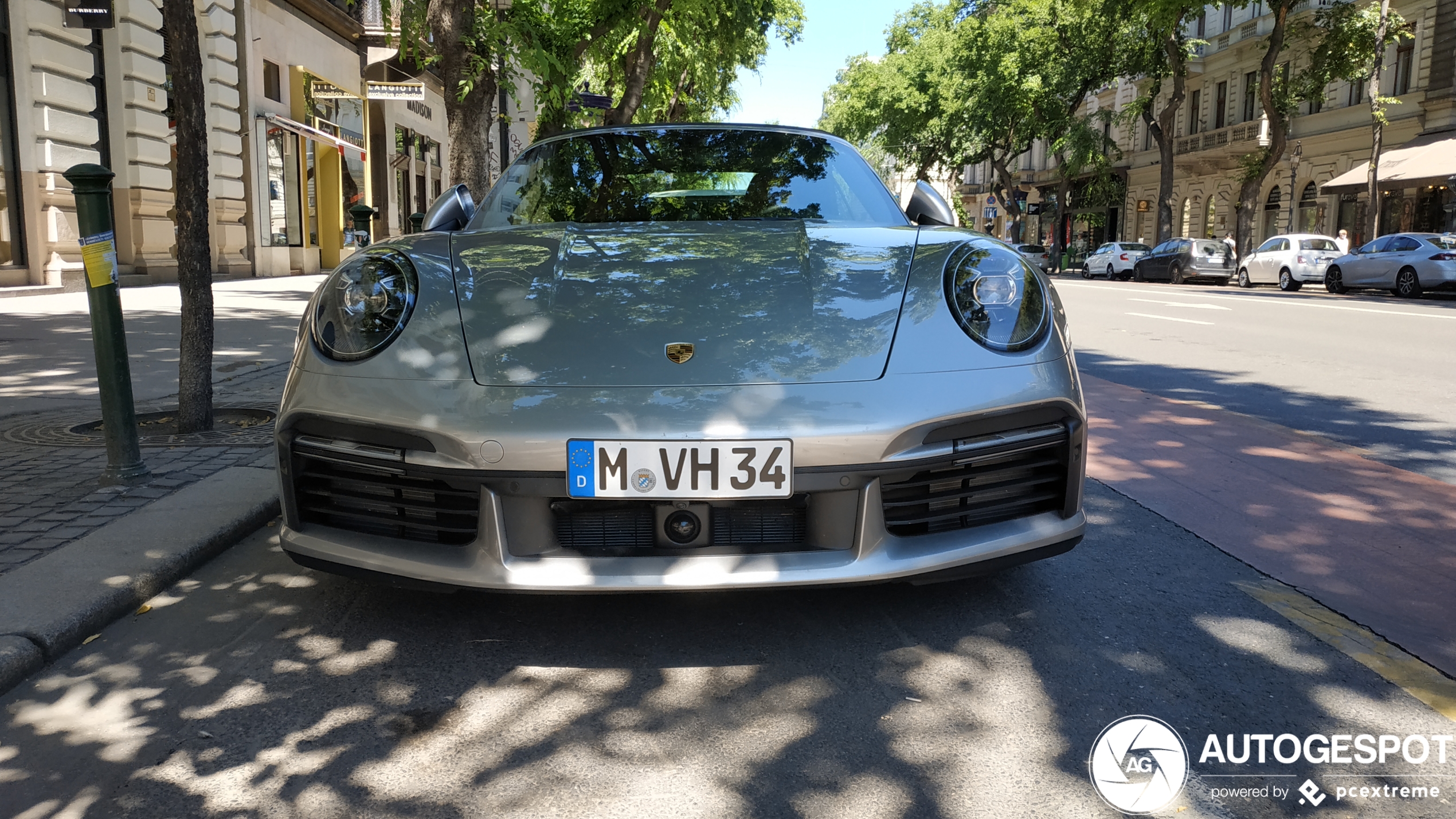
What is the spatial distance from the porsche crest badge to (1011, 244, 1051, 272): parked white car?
39.7 inches

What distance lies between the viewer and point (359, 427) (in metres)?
2.52

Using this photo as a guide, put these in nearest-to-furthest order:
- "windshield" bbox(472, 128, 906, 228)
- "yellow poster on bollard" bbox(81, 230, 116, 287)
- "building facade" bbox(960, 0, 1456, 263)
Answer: "windshield" bbox(472, 128, 906, 228) → "yellow poster on bollard" bbox(81, 230, 116, 287) → "building facade" bbox(960, 0, 1456, 263)

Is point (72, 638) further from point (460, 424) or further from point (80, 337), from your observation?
point (80, 337)

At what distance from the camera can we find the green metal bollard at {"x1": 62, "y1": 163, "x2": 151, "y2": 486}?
406 cm

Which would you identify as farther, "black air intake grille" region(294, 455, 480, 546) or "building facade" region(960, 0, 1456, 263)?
"building facade" region(960, 0, 1456, 263)

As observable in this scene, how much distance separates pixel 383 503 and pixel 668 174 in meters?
1.75

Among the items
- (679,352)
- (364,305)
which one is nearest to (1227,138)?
(679,352)

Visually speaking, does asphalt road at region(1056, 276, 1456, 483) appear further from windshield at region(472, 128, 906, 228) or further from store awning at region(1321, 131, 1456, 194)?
store awning at region(1321, 131, 1456, 194)

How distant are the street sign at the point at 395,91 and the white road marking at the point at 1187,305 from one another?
13727mm

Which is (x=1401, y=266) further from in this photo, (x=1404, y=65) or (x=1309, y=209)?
(x=1309, y=209)

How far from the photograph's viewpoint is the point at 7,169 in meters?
13.5

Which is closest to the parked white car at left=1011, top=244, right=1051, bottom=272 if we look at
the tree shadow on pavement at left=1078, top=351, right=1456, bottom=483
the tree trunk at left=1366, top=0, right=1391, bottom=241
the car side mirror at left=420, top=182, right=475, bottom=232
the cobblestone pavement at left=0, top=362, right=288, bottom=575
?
the car side mirror at left=420, top=182, right=475, bottom=232

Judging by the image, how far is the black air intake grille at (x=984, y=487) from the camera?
2.50 meters

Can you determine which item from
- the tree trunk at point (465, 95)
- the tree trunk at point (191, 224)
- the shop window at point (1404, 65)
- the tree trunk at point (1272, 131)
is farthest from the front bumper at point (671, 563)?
the shop window at point (1404, 65)
